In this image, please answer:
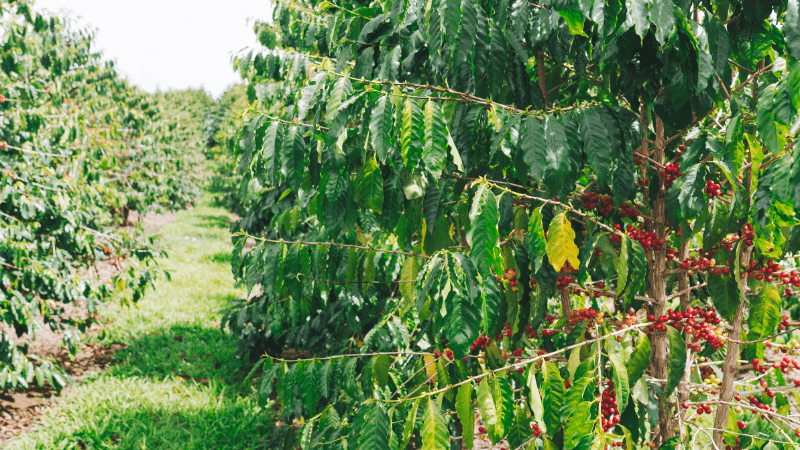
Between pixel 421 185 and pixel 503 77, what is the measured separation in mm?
447

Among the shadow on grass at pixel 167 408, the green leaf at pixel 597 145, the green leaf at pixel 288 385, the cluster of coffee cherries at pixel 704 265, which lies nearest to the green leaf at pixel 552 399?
the green leaf at pixel 597 145

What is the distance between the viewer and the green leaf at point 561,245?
57.9 inches

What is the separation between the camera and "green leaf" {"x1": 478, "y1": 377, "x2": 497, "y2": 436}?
1.42 metres

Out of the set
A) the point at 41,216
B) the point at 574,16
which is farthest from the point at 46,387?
the point at 574,16

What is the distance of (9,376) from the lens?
4301 millimetres

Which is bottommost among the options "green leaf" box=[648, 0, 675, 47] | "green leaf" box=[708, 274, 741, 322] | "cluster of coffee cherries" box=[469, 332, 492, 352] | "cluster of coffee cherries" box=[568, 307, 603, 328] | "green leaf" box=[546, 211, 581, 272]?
"cluster of coffee cherries" box=[469, 332, 492, 352]

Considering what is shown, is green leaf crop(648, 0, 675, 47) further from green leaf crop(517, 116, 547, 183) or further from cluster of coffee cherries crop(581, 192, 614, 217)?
cluster of coffee cherries crop(581, 192, 614, 217)

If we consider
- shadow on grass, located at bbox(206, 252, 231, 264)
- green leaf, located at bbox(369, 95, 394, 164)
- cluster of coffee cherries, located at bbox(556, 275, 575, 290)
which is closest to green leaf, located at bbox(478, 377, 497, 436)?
cluster of coffee cherries, located at bbox(556, 275, 575, 290)

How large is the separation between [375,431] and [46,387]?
5740 mm

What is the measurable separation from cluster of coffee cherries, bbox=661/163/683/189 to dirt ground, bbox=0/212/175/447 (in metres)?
5.06

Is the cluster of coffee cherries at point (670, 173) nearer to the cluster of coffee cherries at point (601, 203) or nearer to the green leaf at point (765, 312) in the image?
the cluster of coffee cherries at point (601, 203)

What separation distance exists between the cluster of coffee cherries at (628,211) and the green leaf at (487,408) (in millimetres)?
780

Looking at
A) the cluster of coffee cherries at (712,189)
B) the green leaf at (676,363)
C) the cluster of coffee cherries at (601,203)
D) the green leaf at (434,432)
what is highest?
the cluster of coffee cherries at (712,189)

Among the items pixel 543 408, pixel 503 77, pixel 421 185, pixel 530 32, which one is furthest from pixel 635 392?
pixel 530 32
